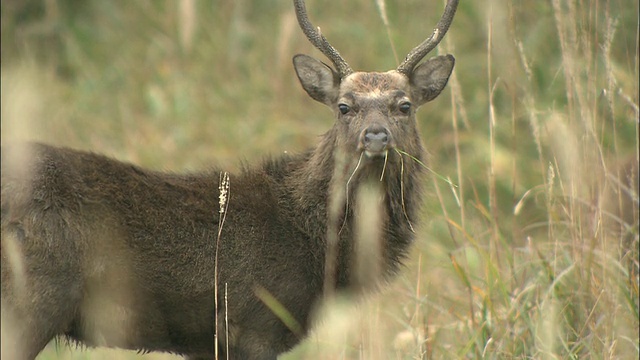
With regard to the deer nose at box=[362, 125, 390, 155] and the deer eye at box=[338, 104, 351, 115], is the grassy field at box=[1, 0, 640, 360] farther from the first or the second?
the deer nose at box=[362, 125, 390, 155]

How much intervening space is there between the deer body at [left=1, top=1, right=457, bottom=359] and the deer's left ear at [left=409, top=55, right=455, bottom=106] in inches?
0.5

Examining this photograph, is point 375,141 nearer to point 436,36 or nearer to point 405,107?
point 405,107

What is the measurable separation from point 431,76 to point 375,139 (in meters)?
1.08

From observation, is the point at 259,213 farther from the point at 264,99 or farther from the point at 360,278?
the point at 264,99

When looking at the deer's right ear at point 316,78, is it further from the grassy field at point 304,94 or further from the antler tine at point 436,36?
the grassy field at point 304,94

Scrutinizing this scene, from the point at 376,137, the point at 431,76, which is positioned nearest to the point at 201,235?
the point at 376,137

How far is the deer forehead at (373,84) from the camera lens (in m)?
6.93

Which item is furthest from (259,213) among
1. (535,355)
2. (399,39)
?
(399,39)

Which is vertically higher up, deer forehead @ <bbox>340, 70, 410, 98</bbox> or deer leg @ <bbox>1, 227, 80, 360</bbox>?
deer forehead @ <bbox>340, 70, 410, 98</bbox>

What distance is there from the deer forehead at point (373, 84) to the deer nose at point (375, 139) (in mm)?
450

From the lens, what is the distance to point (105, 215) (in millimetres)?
6355

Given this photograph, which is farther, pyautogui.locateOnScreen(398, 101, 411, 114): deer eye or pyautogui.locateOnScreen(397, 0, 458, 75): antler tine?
pyautogui.locateOnScreen(397, 0, 458, 75): antler tine

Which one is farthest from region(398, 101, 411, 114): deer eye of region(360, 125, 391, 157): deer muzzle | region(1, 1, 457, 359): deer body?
region(360, 125, 391, 157): deer muzzle

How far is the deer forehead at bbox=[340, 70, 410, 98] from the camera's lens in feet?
22.7
